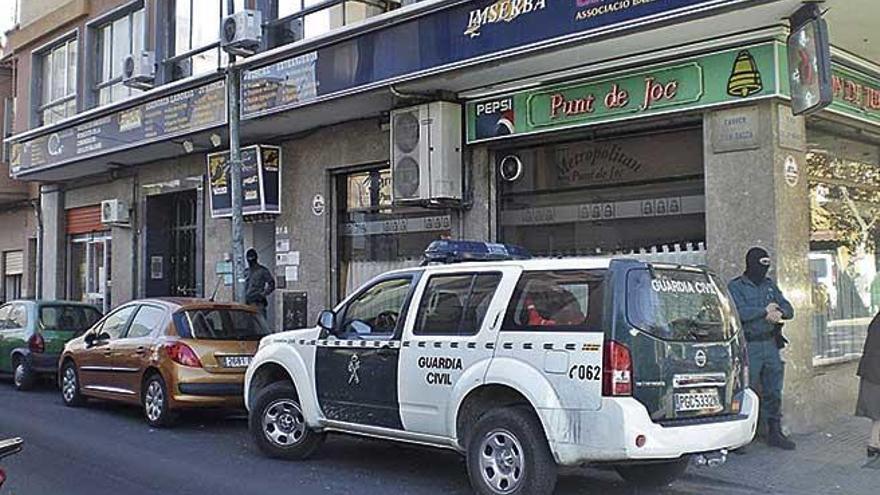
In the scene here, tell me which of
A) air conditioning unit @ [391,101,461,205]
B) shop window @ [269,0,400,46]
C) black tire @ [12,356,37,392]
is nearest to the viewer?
air conditioning unit @ [391,101,461,205]

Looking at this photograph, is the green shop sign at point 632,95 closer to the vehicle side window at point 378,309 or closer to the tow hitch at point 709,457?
the vehicle side window at point 378,309

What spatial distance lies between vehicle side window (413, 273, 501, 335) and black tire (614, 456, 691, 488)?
1.66 metres

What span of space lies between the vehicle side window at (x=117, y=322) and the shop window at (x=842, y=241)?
816 centimetres

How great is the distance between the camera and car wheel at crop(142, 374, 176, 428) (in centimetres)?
1022

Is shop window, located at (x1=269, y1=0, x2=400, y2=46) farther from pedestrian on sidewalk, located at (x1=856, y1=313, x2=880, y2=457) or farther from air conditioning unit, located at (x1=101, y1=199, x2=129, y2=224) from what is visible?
pedestrian on sidewalk, located at (x1=856, y1=313, x2=880, y2=457)

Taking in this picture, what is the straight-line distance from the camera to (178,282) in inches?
→ 739

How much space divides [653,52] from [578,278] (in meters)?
4.37

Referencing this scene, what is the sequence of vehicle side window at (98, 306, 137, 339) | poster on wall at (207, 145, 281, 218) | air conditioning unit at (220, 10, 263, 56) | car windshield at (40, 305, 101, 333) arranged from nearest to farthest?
vehicle side window at (98, 306, 137, 339), air conditioning unit at (220, 10, 263, 56), car windshield at (40, 305, 101, 333), poster on wall at (207, 145, 281, 218)

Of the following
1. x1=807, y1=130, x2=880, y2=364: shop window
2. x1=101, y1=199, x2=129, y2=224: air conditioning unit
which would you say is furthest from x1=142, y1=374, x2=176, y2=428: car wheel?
x1=101, y1=199, x2=129, y2=224: air conditioning unit

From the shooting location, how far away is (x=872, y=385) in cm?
831

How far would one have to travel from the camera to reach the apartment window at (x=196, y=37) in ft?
54.5

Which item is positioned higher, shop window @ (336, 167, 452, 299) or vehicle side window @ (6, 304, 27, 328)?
shop window @ (336, 167, 452, 299)

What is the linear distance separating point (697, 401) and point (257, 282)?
30.4 feet

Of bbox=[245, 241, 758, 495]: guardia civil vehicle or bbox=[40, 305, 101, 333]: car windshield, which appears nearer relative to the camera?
bbox=[245, 241, 758, 495]: guardia civil vehicle
